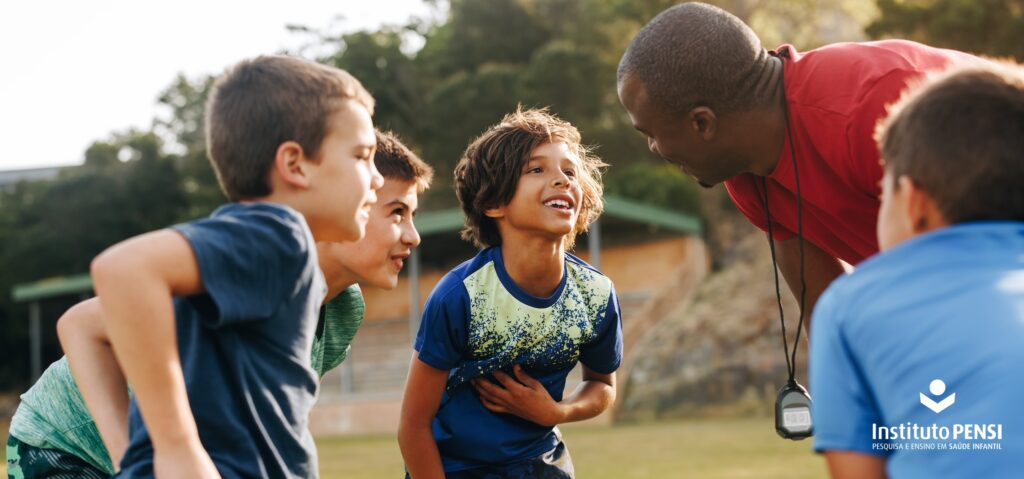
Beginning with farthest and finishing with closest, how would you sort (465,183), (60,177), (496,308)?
(60,177) < (465,183) < (496,308)

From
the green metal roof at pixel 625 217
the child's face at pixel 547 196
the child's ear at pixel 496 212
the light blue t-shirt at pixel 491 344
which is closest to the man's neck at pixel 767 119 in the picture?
the child's face at pixel 547 196

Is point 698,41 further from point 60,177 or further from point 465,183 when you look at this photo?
point 60,177

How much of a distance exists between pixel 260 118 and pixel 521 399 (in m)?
1.74

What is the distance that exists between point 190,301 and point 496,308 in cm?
174

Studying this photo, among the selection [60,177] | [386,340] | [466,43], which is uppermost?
[466,43]

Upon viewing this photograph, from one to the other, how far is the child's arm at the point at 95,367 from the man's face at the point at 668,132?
177 cm

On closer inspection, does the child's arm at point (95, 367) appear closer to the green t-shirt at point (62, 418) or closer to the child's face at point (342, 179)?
the green t-shirt at point (62, 418)

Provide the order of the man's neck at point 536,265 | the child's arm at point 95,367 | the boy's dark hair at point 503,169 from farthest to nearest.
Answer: the boy's dark hair at point 503,169, the man's neck at point 536,265, the child's arm at point 95,367

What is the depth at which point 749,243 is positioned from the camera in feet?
96.6

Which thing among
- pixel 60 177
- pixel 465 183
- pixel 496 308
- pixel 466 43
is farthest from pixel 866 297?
pixel 60 177

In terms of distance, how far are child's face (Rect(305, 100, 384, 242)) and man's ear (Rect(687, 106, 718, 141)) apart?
1369mm

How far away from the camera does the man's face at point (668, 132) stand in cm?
363

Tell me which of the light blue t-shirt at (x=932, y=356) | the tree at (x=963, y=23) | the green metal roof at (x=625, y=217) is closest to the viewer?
the light blue t-shirt at (x=932, y=356)

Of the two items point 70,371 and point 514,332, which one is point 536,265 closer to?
point 514,332
